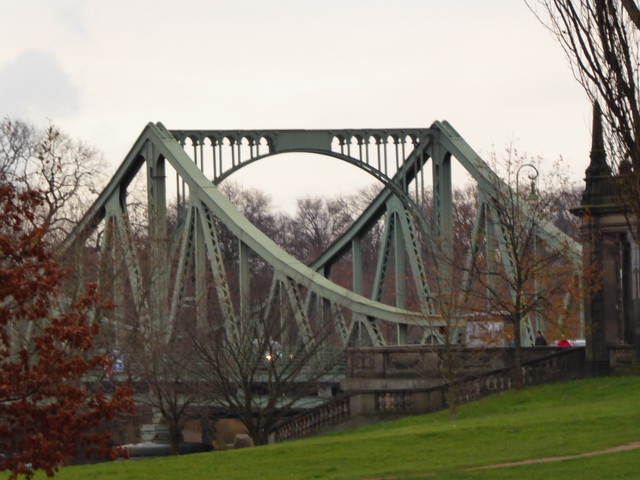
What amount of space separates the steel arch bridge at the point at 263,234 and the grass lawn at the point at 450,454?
12819mm

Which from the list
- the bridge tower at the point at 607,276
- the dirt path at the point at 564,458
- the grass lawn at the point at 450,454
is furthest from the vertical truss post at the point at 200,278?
the dirt path at the point at 564,458

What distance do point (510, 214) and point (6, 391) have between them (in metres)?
23.9

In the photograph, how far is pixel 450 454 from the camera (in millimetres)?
22469

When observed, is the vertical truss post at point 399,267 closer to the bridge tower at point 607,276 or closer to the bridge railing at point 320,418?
the bridge railing at point 320,418

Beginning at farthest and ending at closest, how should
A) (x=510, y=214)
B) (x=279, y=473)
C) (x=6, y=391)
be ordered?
(x=510, y=214), (x=279, y=473), (x=6, y=391)

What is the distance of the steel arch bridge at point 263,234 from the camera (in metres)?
43.2

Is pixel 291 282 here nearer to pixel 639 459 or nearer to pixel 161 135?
pixel 161 135

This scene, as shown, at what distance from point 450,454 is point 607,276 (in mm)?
13765

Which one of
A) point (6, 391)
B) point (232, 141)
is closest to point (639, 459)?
point (6, 391)

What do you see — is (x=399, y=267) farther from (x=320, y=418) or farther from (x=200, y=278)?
(x=320, y=418)

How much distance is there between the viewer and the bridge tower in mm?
35062

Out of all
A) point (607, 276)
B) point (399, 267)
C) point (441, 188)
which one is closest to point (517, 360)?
point (607, 276)

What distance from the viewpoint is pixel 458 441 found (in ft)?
78.9

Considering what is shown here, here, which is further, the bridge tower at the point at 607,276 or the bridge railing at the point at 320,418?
the bridge railing at the point at 320,418
